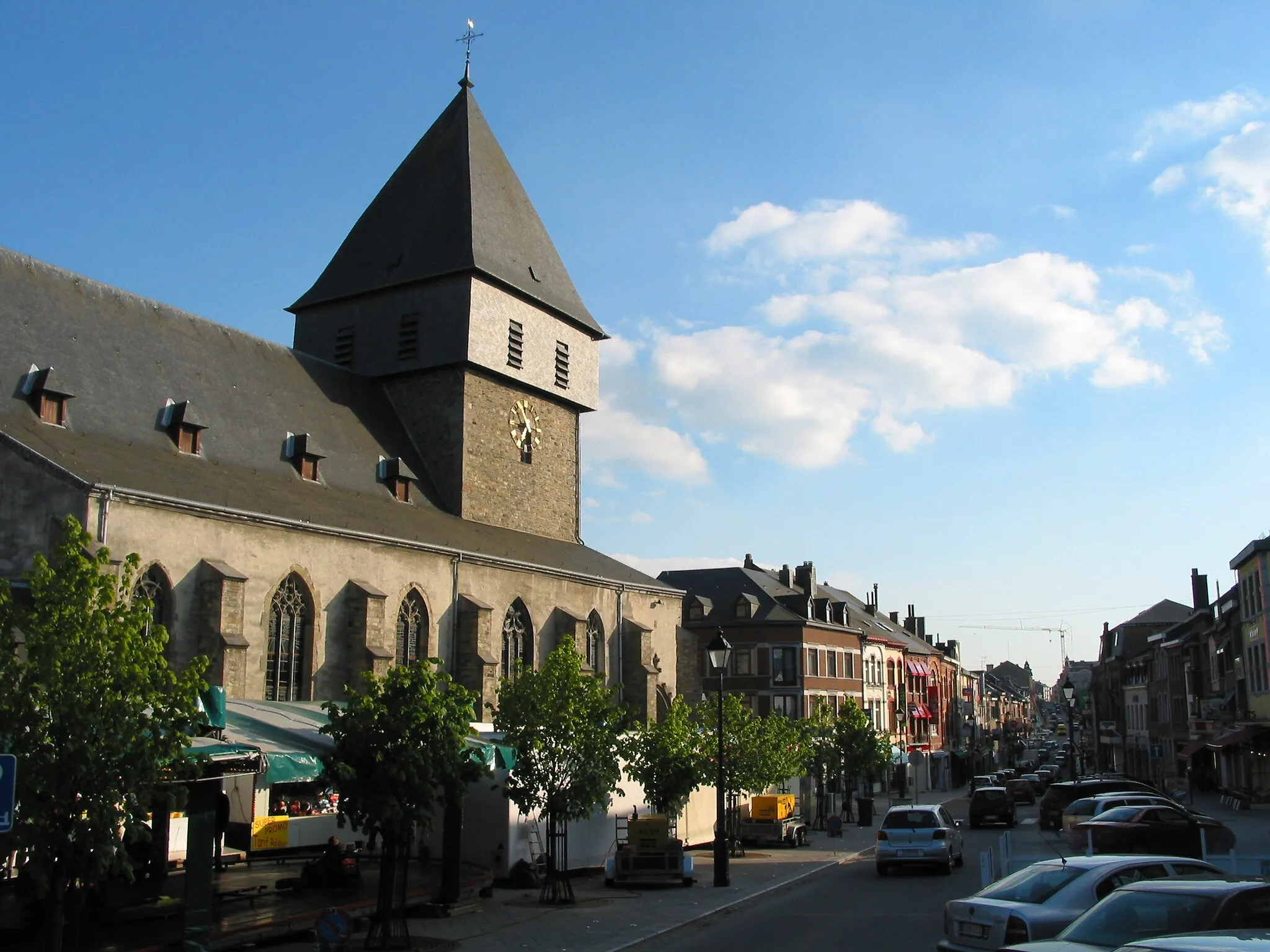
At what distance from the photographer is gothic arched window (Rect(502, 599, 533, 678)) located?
31.9m

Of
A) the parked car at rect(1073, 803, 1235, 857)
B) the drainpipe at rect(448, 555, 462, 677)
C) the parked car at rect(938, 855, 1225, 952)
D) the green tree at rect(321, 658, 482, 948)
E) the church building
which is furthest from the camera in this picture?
the drainpipe at rect(448, 555, 462, 677)

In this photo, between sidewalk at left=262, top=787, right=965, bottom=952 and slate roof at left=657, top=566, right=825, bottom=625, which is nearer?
sidewalk at left=262, top=787, right=965, bottom=952

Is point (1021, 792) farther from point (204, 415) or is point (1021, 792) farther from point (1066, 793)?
point (204, 415)

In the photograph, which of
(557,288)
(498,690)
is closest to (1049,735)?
(557,288)

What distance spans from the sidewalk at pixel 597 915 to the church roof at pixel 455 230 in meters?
21.8

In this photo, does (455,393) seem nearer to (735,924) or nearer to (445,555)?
(445,555)

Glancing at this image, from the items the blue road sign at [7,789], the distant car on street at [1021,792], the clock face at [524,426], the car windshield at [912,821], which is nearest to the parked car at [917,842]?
the car windshield at [912,821]

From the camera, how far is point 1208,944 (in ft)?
19.8

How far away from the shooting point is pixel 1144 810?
71.4 ft

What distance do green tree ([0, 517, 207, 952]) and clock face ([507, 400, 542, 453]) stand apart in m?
27.8

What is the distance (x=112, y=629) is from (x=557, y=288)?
3342cm

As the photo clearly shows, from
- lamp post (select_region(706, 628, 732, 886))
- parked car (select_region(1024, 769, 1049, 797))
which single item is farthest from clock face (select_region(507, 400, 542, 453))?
parked car (select_region(1024, 769, 1049, 797))

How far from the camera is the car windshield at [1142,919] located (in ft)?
27.6

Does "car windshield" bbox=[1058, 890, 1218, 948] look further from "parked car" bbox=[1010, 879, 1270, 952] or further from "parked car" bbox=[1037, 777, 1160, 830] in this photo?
"parked car" bbox=[1037, 777, 1160, 830]
